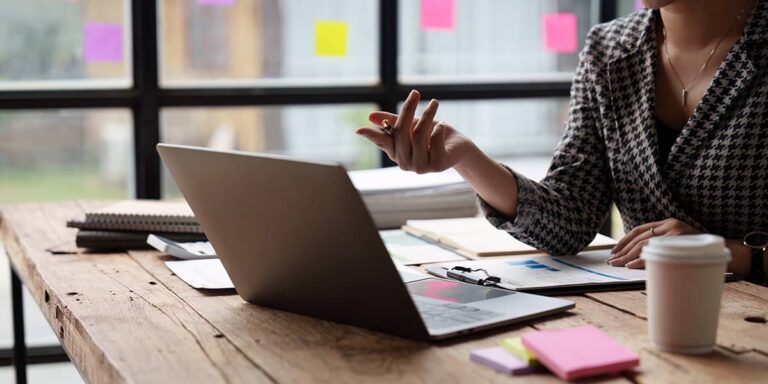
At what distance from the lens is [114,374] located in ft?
3.25

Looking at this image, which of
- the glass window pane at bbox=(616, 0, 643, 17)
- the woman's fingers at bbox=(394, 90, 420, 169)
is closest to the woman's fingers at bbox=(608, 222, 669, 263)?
the woman's fingers at bbox=(394, 90, 420, 169)

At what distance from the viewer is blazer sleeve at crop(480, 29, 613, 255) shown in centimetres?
159

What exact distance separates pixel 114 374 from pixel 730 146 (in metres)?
1.04

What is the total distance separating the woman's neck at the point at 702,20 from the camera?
1.69 m

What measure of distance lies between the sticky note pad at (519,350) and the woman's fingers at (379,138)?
0.41 meters

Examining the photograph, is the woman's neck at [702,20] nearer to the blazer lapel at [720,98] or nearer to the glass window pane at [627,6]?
the blazer lapel at [720,98]

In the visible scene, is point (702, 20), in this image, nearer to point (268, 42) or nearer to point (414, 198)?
point (414, 198)

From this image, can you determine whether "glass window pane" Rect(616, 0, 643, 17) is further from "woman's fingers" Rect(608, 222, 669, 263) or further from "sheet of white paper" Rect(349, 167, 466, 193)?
"woman's fingers" Rect(608, 222, 669, 263)

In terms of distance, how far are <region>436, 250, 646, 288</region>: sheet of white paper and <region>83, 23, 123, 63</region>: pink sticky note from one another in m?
1.35

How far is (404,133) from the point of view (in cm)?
135

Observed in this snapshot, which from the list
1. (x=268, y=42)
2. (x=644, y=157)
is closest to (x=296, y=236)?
(x=644, y=157)

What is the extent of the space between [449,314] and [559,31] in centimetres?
200

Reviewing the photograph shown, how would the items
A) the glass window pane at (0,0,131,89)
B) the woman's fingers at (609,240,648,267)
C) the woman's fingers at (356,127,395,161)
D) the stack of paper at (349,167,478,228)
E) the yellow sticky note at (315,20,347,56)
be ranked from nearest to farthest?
the woman's fingers at (356,127,395,161), the woman's fingers at (609,240,648,267), the stack of paper at (349,167,478,228), the glass window pane at (0,0,131,89), the yellow sticky note at (315,20,347,56)

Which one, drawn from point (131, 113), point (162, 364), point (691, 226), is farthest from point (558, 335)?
point (131, 113)
